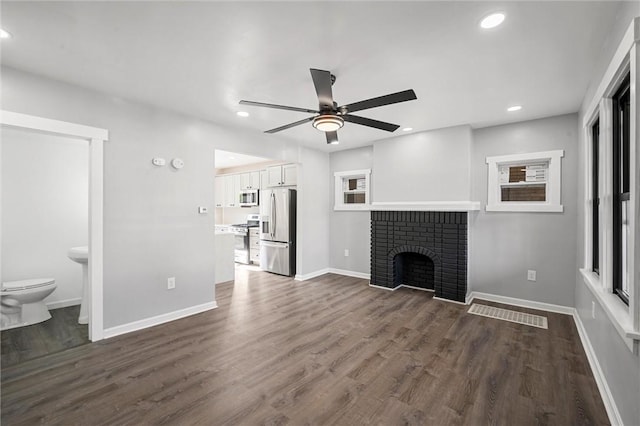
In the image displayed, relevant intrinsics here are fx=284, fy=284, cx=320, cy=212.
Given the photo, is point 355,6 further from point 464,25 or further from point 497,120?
point 497,120

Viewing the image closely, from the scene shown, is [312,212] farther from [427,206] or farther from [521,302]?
[521,302]

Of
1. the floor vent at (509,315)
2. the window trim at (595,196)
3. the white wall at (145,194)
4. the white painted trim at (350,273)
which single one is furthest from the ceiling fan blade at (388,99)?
the white painted trim at (350,273)

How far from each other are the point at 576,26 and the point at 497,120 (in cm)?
209

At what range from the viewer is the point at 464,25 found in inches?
73.5

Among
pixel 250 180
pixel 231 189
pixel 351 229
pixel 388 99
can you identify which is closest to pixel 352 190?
pixel 351 229

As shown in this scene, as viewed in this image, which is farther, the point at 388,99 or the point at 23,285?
the point at 23,285

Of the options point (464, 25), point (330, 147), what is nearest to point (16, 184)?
point (330, 147)

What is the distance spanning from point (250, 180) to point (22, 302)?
4.44 m

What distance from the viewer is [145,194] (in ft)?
10.6

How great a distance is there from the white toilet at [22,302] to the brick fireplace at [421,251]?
4.51 m

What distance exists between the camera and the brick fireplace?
4.09 m

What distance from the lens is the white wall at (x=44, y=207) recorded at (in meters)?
3.66

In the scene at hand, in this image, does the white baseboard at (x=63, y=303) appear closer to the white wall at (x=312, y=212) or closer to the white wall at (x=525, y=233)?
the white wall at (x=312, y=212)

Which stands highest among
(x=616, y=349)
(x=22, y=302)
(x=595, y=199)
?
(x=595, y=199)
